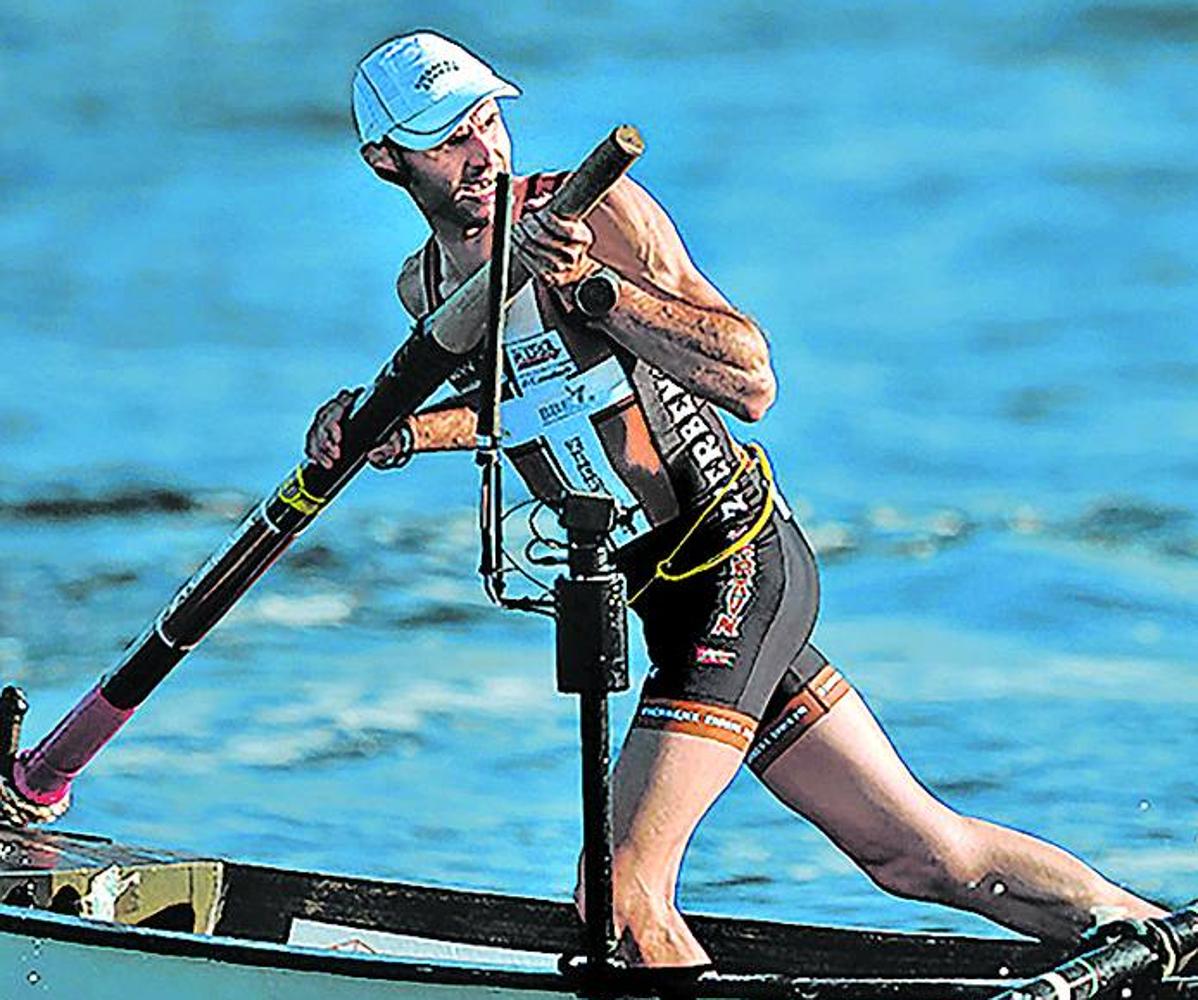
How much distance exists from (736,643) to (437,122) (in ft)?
3.08

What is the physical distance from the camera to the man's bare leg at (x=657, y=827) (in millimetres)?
3896

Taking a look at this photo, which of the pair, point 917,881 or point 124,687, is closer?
point 917,881

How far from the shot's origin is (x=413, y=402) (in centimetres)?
427

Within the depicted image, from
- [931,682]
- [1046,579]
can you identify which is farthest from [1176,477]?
[931,682]

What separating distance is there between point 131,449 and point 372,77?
1010 centimetres

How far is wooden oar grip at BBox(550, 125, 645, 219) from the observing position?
3670mm

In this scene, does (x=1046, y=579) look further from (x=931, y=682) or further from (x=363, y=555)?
(x=363, y=555)

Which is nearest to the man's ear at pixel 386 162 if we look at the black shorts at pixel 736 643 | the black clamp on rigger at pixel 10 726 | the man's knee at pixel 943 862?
the black shorts at pixel 736 643

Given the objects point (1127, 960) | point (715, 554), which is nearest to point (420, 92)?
point (715, 554)

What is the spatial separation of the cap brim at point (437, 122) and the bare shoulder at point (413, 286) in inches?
11.2

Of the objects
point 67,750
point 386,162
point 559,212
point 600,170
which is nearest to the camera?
point 600,170

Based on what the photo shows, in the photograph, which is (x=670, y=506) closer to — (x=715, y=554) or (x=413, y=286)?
(x=715, y=554)

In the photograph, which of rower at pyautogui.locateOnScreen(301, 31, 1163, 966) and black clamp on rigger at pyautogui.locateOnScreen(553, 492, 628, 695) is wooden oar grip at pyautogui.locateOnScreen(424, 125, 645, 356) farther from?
black clamp on rigger at pyautogui.locateOnScreen(553, 492, 628, 695)

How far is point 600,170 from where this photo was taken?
3.69 metres
